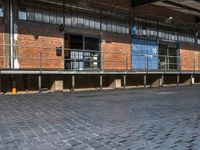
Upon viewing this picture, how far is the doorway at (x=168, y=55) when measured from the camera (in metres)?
22.8

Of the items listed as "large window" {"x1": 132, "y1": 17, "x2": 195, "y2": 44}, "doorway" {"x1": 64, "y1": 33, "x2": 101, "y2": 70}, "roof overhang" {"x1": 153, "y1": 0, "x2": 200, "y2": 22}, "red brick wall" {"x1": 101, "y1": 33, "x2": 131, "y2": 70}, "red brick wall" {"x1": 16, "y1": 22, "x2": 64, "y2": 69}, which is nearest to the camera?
"red brick wall" {"x1": 16, "y1": 22, "x2": 64, "y2": 69}

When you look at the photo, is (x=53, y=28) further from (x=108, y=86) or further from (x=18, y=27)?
(x=108, y=86)

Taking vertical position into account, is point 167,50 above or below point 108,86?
above

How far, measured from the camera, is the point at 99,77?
18047 mm

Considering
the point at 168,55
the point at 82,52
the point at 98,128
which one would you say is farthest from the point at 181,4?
the point at 98,128

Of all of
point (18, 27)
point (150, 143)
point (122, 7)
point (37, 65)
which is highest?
point (122, 7)

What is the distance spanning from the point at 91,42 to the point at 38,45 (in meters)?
3.54

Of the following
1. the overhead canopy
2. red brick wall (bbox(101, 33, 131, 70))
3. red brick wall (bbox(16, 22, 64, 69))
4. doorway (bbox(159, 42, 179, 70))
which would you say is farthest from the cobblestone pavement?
doorway (bbox(159, 42, 179, 70))

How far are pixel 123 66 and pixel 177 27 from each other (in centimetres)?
672

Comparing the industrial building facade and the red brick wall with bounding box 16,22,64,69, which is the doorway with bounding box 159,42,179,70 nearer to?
the industrial building facade

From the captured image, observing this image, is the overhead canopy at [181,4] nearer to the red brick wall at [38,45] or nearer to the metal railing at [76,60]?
the metal railing at [76,60]

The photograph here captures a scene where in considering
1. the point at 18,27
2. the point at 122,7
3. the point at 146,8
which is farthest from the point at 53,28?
the point at 146,8

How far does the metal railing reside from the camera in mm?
14844

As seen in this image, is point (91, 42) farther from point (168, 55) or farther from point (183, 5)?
point (183, 5)
